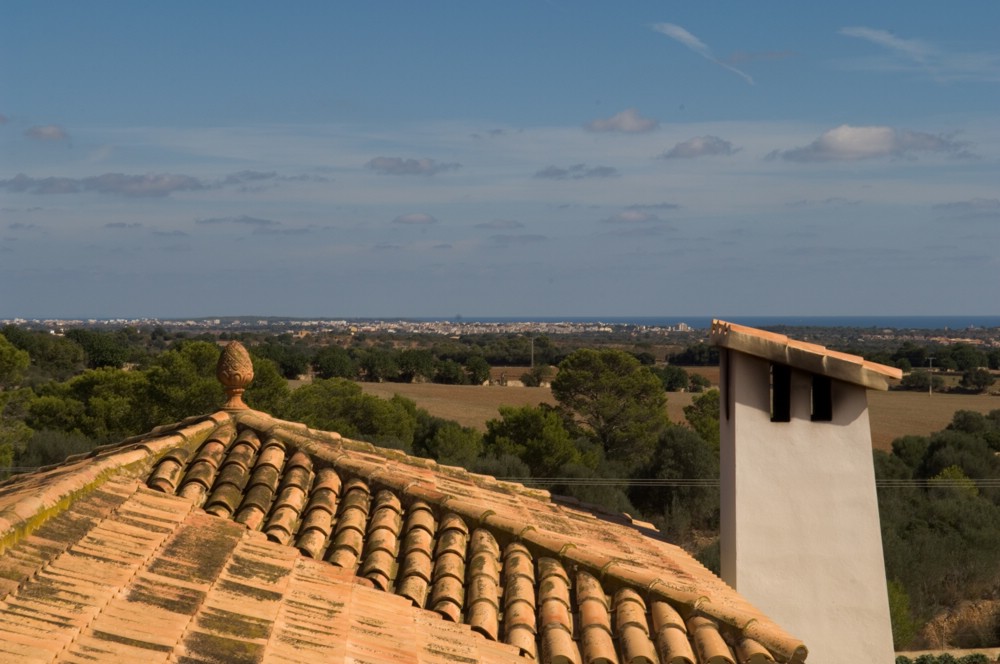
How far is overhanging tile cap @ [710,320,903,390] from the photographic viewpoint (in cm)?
764

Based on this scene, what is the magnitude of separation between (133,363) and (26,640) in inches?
2408

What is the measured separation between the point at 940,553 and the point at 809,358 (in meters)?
19.1

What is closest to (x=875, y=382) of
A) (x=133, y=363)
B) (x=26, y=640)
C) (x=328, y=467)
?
(x=328, y=467)

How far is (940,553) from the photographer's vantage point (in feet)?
80.3

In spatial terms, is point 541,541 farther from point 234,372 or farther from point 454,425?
point 454,425

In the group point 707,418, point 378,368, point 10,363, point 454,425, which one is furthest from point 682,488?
point 378,368

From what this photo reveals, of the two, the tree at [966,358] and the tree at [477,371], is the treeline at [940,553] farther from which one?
the tree at [966,358]


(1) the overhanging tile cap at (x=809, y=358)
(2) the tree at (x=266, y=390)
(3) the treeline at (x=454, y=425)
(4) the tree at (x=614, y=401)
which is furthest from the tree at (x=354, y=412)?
(1) the overhanging tile cap at (x=809, y=358)

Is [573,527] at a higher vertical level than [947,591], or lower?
higher

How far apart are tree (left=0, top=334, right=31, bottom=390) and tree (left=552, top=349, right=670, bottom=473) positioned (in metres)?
18.2

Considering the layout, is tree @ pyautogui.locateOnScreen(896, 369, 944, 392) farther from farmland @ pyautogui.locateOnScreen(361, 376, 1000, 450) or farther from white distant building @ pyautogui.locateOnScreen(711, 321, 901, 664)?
white distant building @ pyautogui.locateOnScreen(711, 321, 901, 664)

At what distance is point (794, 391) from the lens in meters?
7.91

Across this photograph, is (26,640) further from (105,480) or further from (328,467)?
(328,467)

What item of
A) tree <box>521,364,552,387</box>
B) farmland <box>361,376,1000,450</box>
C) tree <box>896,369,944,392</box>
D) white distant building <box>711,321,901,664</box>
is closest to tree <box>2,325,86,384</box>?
farmland <box>361,376,1000,450</box>
